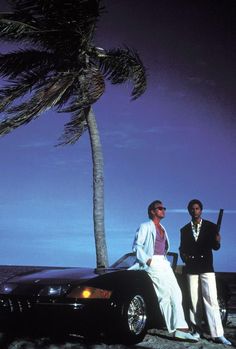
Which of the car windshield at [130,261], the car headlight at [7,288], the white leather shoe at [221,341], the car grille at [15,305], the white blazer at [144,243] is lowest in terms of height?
the white leather shoe at [221,341]

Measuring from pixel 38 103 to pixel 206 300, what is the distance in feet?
22.4

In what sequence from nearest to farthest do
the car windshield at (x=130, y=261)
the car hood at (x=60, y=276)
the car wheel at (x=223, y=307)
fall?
the car hood at (x=60, y=276) → the car windshield at (x=130, y=261) → the car wheel at (x=223, y=307)

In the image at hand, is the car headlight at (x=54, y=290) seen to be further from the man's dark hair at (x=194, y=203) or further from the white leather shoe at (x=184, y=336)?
the man's dark hair at (x=194, y=203)

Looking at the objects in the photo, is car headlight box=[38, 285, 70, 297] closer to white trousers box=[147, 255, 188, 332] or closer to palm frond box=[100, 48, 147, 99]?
white trousers box=[147, 255, 188, 332]

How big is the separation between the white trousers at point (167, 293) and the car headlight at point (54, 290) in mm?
1269

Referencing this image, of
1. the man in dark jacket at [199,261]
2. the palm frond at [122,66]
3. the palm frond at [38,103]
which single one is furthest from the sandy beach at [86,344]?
the palm frond at [122,66]

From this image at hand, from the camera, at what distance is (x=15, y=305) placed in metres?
5.92

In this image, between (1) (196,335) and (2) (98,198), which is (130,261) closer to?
(1) (196,335)

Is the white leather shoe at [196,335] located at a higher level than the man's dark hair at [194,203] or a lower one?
lower

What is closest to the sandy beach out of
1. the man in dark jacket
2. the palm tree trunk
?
the man in dark jacket

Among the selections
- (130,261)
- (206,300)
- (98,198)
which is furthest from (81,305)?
(98,198)

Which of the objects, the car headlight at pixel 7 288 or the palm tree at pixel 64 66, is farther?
the palm tree at pixel 64 66

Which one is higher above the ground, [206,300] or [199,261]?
[199,261]

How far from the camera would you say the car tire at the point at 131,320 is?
5.79 metres
